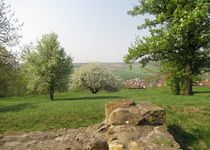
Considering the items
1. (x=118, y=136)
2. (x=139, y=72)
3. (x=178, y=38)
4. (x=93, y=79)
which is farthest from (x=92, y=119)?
(x=139, y=72)

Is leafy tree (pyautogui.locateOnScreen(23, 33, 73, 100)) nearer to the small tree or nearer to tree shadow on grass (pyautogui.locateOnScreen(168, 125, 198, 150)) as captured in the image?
tree shadow on grass (pyautogui.locateOnScreen(168, 125, 198, 150))

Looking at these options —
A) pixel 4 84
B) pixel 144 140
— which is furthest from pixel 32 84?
pixel 4 84

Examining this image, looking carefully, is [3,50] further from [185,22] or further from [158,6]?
[185,22]

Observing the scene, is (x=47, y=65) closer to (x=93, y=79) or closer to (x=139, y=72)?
(x=93, y=79)

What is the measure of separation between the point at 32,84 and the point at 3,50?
15.1ft

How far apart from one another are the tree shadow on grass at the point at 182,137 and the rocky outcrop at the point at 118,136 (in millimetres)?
1711

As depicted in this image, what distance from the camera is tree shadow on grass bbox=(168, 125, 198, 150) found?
15159mm

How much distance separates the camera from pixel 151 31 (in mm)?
28688

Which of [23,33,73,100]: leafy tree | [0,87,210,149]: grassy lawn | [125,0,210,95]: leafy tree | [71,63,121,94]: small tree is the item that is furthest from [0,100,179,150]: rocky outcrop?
[71,63,121,94]: small tree

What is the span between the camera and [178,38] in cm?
2719

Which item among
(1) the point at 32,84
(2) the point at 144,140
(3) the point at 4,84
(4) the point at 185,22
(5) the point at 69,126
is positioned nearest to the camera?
(2) the point at 144,140

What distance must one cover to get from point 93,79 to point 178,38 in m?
31.8

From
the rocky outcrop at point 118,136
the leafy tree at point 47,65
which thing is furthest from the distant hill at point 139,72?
the rocky outcrop at point 118,136

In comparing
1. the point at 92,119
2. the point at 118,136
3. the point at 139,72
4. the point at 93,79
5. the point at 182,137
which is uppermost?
the point at 139,72
